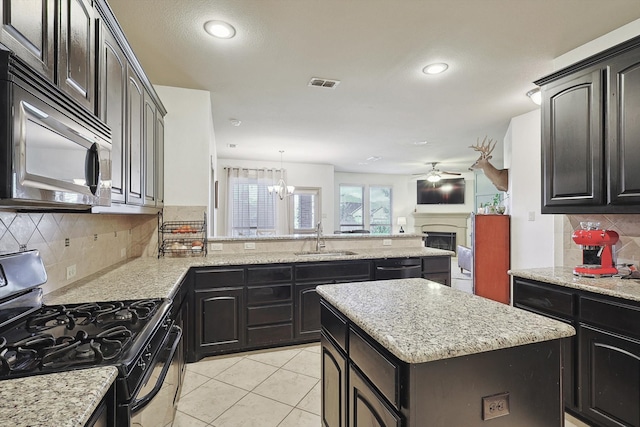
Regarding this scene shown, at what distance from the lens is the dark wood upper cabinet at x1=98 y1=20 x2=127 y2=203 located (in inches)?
Result: 64.7

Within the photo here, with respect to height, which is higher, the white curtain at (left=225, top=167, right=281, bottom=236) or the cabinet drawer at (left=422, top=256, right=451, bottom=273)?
the white curtain at (left=225, top=167, right=281, bottom=236)

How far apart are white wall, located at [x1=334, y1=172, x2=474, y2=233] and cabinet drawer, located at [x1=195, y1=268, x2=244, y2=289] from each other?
649 cm

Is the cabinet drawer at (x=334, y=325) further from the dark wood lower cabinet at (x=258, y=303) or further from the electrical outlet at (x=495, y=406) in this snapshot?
the dark wood lower cabinet at (x=258, y=303)

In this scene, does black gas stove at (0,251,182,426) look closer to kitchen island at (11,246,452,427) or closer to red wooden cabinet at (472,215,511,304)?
kitchen island at (11,246,452,427)

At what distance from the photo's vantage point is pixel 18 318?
1.37m

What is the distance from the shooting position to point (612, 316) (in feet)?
5.90

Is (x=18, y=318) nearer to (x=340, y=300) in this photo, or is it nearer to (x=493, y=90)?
(x=340, y=300)

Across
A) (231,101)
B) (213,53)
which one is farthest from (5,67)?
(231,101)

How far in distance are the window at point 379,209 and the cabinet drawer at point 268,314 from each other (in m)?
6.95

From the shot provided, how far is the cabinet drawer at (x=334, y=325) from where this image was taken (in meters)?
1.46

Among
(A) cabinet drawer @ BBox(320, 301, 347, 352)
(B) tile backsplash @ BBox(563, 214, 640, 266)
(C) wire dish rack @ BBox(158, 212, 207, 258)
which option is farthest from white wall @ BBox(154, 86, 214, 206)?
(B) tile backsplash @ BBox(563, 214, 640, 266)

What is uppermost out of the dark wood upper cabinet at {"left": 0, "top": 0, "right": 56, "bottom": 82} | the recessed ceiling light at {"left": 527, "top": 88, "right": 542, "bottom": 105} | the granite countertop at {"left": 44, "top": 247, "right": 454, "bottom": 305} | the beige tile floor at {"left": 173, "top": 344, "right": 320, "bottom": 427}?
the recessed ceiling light at {"left": 527, "top": 88, "right": 542, "bottom": 105}

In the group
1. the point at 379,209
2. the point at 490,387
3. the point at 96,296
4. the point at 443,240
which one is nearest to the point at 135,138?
the point at 96,296

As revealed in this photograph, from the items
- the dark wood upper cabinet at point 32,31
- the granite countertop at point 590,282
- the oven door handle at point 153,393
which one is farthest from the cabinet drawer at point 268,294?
the dark wood upper cabinet at point 32,31
